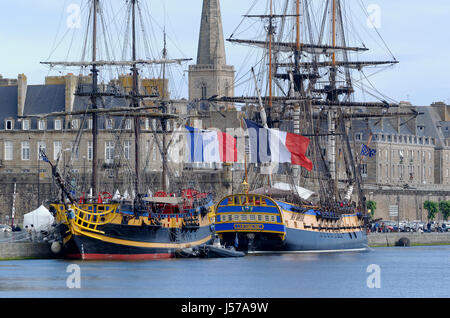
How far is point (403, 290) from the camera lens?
48.1 metres

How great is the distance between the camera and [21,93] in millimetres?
98062

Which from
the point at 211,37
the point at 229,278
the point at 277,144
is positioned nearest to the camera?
the point at 229,278

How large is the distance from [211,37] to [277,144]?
248ft

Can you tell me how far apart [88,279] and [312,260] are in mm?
17243

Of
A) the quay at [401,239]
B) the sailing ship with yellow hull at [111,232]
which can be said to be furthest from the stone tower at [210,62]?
the sailing ship with yellow hull at [111,232]

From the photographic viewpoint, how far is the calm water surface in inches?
1780

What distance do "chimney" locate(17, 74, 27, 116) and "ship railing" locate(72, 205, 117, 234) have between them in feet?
132

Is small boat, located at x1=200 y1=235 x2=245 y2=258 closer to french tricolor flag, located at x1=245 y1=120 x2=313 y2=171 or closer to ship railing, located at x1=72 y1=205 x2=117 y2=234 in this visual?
french tricolor flag, located at x1=245 y1=120 x2=313 y2=171

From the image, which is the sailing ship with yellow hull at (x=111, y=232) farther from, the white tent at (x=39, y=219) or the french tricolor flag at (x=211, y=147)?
the white tent at (x=39, y=219)

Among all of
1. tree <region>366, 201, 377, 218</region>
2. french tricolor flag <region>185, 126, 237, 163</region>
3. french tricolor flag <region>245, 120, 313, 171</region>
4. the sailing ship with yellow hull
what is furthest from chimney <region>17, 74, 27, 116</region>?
the sailing ship with yellow hull

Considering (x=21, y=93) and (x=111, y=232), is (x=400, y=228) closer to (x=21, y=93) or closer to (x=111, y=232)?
(x=21, y=93)

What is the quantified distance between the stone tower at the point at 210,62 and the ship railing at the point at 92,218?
75895 millimetres

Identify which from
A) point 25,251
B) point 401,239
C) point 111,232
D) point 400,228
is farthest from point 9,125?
point 25,251

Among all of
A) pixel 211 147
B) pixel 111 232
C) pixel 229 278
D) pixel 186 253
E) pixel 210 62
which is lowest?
pixel 229 278
